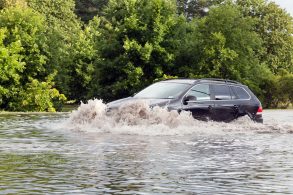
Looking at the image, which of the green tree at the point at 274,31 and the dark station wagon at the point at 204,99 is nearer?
the dark station wagon at the point at 204,99

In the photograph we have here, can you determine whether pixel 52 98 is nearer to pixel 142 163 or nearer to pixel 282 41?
pixel 282 41

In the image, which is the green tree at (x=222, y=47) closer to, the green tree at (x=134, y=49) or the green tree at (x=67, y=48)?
the green tree at (x=134, y=49)

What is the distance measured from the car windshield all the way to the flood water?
1.12 m

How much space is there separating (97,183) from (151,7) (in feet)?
189

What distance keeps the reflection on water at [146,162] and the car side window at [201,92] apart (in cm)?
178

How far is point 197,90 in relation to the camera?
79.6ft

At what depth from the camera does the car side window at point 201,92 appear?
78.8 ft

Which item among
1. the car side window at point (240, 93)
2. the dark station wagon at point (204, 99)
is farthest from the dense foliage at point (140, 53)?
the dark station wagon at point (204, 99)

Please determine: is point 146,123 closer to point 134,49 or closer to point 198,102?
point 198,102

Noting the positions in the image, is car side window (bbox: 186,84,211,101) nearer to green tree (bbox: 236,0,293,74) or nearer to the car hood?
the car hood

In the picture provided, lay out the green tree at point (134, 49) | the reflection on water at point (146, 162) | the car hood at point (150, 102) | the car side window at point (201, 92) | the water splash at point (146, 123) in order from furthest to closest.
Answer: the green tree at point (134, 49), the car side window at point (201, 92), the car hood at point (150, 102), the water splash at point (146, 123), the reflection on water at point (146, 162)

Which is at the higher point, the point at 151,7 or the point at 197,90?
the point at 151,7

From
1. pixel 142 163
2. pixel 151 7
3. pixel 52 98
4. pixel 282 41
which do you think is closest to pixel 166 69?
pixel 151 7

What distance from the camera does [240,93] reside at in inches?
998
